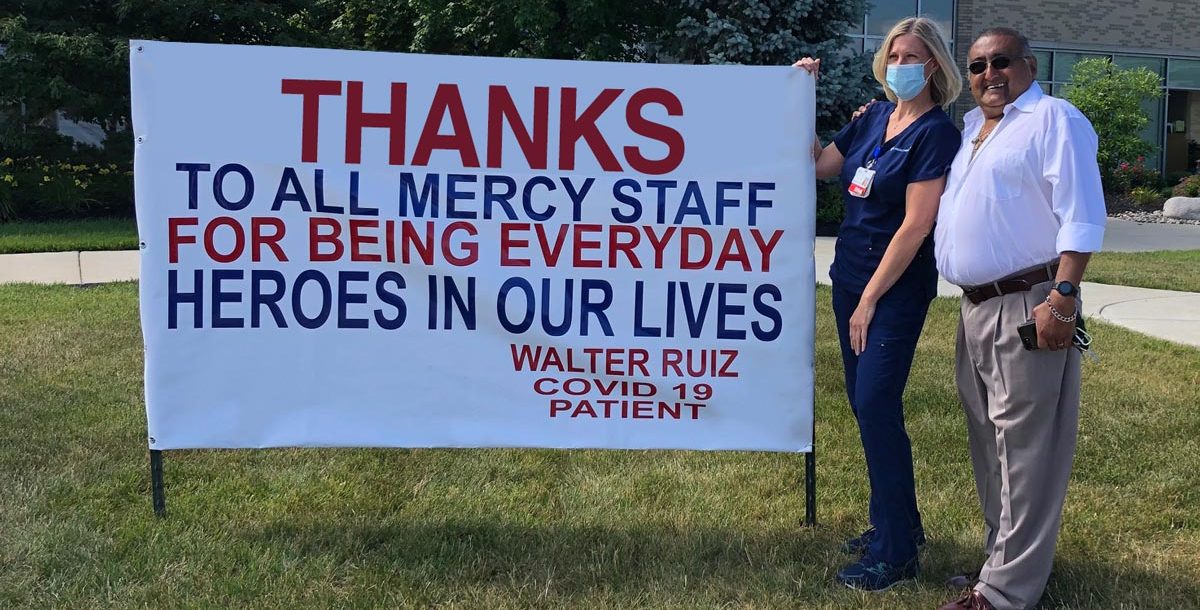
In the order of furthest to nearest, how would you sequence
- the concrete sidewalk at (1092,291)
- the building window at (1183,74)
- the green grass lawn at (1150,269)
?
the building window at (1183,74), the green grass lawn at (1150,269), the concrete sidewalk at (1092,291)

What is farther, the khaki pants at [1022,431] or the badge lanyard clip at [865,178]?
the badge lanyard clip at [865,178]

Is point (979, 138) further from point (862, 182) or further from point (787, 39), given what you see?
point (787, 39)

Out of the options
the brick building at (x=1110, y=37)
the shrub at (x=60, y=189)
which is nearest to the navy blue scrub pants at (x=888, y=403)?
the shrub at (x=60, y=189)

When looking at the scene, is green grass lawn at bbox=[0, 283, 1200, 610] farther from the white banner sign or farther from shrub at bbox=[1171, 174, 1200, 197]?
shrub at bbox=[1171, 174, 1200, 197]

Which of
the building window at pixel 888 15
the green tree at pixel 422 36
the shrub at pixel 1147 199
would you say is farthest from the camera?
the building window at pixel 888 15

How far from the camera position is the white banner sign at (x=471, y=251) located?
3.16 m

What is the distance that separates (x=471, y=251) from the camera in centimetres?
324

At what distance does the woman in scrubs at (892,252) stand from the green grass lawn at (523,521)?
0.90ft

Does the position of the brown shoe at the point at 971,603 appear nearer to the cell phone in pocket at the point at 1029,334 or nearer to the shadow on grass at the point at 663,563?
the shadow on grass at the point at 663,563

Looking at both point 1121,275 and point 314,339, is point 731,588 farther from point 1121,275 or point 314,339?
point 1121,275

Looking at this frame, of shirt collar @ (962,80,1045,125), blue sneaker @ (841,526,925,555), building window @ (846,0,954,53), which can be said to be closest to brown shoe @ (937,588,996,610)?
blue sneaker @ (841,526,925,555)

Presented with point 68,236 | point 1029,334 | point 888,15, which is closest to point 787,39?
point 68,236

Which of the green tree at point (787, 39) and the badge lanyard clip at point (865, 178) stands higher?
the green tree at point (787, 39)

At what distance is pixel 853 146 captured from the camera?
307 centimetres
